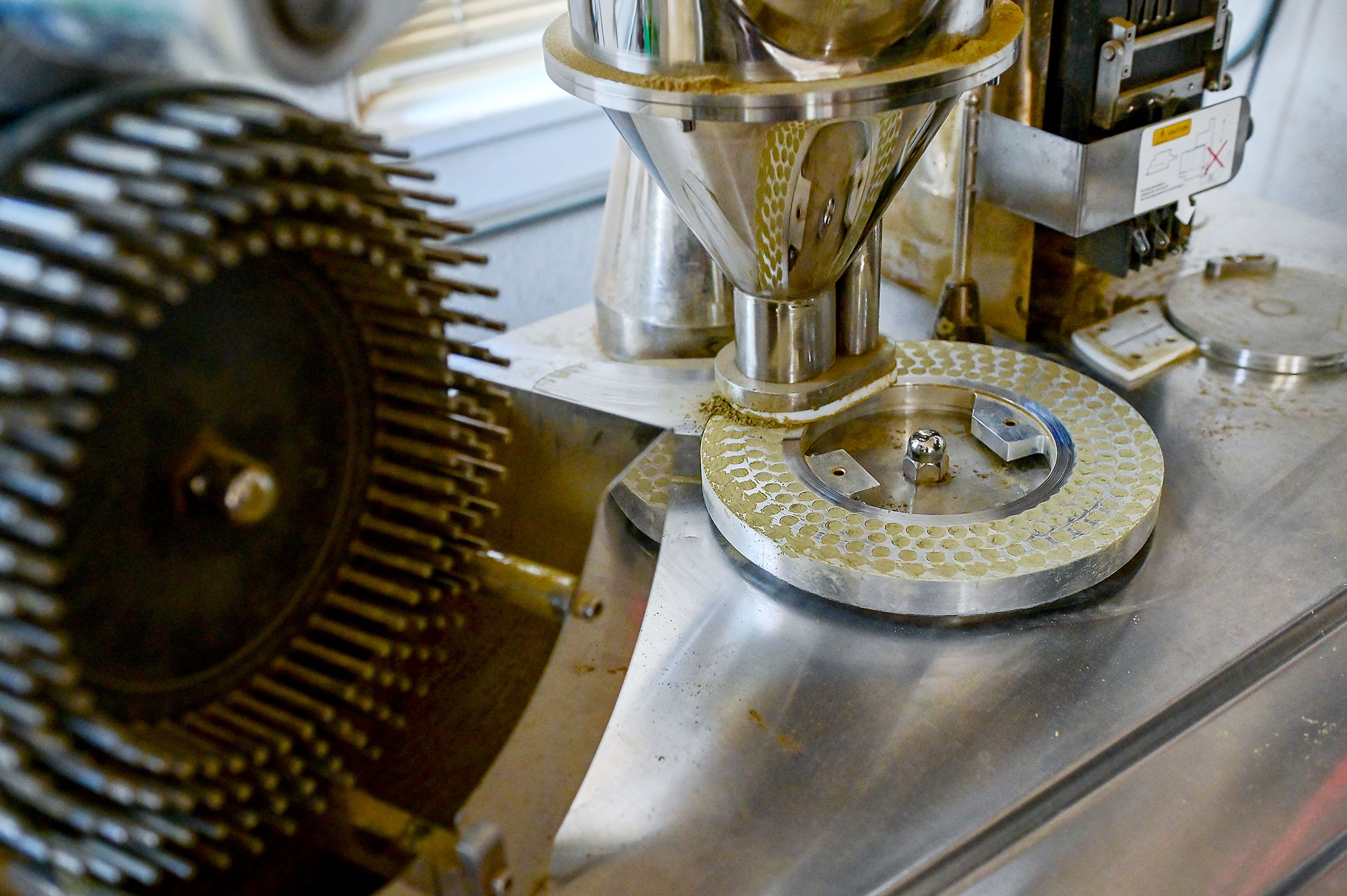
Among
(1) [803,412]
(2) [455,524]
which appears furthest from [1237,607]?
(2) [455,524]

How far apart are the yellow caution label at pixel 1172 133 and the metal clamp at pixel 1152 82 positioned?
0.02m

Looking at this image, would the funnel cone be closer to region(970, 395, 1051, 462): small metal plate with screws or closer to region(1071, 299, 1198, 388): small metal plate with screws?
region(970, 395, 1051, 462): small metal plate with screws

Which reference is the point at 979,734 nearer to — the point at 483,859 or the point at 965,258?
the point at 483,859

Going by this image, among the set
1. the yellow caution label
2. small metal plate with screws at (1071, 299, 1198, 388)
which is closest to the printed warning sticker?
the yellow caution label

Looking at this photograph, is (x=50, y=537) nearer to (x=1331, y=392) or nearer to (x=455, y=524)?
(x=455, y=524)

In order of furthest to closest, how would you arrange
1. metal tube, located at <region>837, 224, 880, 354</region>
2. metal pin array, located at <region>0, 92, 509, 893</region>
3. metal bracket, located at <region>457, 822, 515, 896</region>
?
metal tube, located at <region>837, 224, 880, 354</region>, metal bracket, located at <region>457, 822, 515, 896</region>, metal pin array, located at <region>0, 92, 509, 893</region>

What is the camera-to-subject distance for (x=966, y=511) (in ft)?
2.74

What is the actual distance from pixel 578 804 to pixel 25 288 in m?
0.41

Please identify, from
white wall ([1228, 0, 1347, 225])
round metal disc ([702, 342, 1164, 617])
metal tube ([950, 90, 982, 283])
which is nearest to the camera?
round metal disc ([702, 342, 1164, 617])

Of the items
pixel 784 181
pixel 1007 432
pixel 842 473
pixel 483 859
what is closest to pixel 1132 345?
pixel 1007 432

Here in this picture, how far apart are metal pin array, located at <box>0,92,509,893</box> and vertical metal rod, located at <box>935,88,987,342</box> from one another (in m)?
0.59

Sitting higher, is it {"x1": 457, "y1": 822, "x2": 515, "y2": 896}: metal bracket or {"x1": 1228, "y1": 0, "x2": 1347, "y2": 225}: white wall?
{"x1": 457, "y1": 822, "x2": 515, "y2": 896}: metal bracket

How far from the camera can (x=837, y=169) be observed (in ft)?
2.39

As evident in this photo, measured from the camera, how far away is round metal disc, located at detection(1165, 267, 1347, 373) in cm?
103
